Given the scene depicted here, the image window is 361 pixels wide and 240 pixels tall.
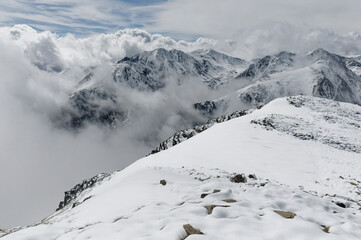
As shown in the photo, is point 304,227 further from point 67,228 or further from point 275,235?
point 67,228

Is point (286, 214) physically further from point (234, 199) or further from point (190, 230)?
point (190, 230)

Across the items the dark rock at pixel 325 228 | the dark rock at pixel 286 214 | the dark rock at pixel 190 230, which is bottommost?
the dark rock at pixel 325 228

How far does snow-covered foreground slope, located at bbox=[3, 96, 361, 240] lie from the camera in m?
8.62

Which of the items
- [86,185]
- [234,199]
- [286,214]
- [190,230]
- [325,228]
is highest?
[190,230]

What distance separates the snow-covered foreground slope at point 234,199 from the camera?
8.62 m

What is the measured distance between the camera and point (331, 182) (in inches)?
797

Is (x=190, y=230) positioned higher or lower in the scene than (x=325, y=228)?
higher

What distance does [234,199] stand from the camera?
1167cm

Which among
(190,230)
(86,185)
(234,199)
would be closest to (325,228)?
(234,199)

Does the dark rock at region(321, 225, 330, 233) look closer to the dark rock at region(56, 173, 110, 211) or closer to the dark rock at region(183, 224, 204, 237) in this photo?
the dark rock at region(183, 224, 204, 237)

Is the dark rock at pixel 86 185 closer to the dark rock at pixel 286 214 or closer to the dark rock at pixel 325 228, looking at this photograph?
the dark rock at pixel 286 214

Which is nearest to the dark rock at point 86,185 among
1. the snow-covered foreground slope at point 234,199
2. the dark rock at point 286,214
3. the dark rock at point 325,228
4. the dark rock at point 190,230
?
the snow-covered foreground slope at point 234,199

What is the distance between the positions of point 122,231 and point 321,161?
76.2 feet

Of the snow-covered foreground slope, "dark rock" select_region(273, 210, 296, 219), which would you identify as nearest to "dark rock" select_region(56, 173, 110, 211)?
the snow-covered foreground slope
